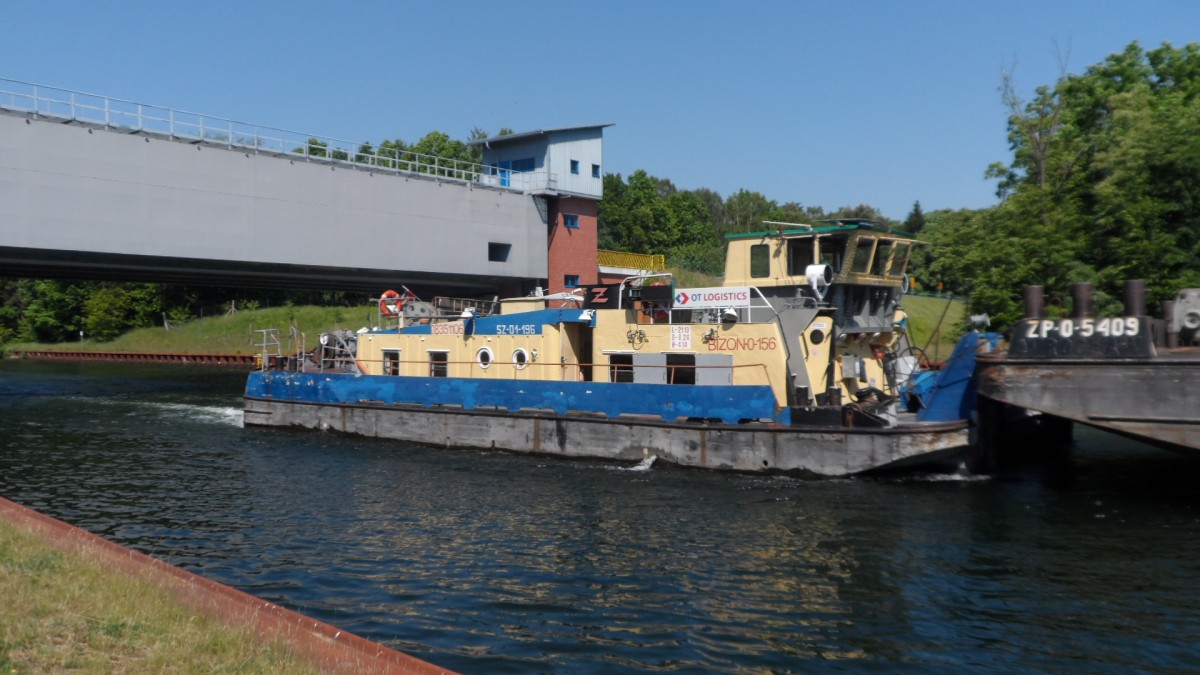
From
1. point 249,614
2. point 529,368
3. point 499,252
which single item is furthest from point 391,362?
point 249,614

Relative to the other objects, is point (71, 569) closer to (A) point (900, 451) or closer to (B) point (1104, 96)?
(A) point (900, 451)

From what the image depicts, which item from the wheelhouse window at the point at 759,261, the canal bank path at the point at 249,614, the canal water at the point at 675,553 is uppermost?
the wheelhouse window at the point at 759,261

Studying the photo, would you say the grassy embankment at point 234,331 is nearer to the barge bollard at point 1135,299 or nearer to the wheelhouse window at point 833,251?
the wheelhouse window at point 833,251

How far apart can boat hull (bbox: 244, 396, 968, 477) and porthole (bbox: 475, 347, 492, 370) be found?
1260 millimetres

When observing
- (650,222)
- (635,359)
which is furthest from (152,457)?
(650,222)

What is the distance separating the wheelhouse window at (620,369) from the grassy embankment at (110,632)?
11981 mm

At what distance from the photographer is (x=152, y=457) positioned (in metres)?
20.3

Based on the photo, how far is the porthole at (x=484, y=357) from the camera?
21281 mm

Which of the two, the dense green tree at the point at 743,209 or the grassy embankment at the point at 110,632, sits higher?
the dense green tree at the point at 743,209

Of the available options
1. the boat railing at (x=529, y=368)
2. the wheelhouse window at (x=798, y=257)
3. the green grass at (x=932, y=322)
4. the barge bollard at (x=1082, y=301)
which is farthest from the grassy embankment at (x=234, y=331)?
the barge bollard at (x=1082, y=301)

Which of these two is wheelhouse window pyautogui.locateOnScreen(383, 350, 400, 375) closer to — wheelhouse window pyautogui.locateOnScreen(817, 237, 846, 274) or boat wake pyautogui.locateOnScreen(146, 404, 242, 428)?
boat wake pyautogui.locateOnScreen(146, 404, 242, 428)

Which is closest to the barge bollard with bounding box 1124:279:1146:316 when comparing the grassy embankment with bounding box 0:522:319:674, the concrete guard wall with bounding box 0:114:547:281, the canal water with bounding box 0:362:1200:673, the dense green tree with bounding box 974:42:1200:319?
the canal water with bounding box 0:362:1200:673

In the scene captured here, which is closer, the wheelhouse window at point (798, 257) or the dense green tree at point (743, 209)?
the wheelhouse window at point (798, 257)

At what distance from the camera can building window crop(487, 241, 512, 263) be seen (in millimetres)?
37938
